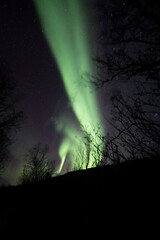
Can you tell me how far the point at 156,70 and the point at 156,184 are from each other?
11.1 feet

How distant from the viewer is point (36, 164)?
20125 millimetres

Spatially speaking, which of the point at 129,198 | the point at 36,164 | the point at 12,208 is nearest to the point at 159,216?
the point at 129,198

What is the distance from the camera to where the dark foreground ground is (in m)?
1.25

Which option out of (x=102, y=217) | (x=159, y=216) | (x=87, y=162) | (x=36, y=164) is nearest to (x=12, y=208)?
(x=102, y=217)

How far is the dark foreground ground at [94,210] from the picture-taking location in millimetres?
1247

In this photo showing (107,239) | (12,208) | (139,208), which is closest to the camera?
(107,239)

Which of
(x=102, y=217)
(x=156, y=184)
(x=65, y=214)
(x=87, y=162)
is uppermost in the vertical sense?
(x=87, y=162)

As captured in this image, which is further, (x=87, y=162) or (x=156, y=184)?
(x=87, y=162)

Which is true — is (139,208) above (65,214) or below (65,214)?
above

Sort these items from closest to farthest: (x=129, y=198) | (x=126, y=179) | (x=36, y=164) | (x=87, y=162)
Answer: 1. (x=129, y=198)
2. (x=126, y=179)
3. (x=87, y=162)
4. (x=36, y=164)

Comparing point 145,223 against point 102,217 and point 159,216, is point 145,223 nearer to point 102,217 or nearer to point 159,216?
point 159,216

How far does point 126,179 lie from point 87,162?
17.4 m

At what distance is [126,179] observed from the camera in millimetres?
1984

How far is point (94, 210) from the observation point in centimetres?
163
